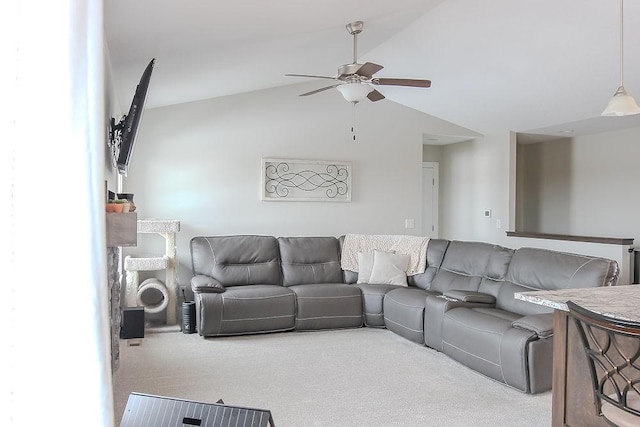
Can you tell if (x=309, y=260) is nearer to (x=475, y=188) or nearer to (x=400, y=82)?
(x=400, y=82)

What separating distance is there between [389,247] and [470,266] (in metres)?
1.19

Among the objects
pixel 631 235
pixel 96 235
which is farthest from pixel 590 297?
pixel 631 235

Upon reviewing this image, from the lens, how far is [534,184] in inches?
323

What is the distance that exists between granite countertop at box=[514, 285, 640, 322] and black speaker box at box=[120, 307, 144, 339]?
3.50 m

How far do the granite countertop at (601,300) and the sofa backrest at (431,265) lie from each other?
291cm

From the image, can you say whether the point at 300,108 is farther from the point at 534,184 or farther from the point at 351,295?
the point at 534,184

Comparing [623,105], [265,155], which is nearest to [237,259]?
[265,155]

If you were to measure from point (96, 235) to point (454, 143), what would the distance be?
7.54m

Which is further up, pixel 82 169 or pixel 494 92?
pixel 494 92

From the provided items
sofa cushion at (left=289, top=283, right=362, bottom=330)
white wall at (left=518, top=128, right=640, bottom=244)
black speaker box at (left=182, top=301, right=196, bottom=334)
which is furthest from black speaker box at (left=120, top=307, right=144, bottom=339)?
white wall at (left=518, top=128, right=640, bottom=244)

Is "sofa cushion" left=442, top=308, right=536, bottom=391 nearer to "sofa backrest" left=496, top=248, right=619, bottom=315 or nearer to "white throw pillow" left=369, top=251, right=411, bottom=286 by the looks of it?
"sofa backrest" left=496, top=248, right=619, bottom=315

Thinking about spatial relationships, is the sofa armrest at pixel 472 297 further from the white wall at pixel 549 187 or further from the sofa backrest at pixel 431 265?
the white wall at pixel 549 187

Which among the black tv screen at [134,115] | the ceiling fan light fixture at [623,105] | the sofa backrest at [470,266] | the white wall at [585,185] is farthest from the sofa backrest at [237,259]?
the white wall at [585,185]

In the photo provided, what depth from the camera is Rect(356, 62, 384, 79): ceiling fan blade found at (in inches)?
149
